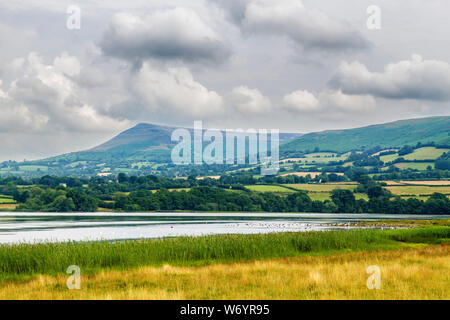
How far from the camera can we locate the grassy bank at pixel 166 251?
31.2m

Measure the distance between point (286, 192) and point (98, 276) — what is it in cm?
15830

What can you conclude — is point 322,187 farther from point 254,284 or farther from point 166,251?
point 254,284

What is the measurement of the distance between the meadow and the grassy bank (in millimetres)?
63

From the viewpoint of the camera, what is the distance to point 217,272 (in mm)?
26922

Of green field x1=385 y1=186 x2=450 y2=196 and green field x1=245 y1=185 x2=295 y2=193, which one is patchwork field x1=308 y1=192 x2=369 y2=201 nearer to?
green field x1=245 y1=185 x2=295 y2=193

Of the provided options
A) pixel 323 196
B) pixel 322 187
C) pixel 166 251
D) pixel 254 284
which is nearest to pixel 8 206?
pixel 323 196

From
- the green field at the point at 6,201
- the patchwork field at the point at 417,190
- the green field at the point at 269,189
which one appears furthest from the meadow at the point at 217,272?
the green field at the point at 269,189

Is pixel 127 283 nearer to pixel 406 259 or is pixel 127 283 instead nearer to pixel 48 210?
pixel 406 259

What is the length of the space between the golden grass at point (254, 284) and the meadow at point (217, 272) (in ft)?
0.13

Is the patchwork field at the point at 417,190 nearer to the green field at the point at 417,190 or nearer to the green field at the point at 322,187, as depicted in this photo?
the green field at the point at 417,190

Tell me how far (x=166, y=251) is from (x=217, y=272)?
1035 centimetres

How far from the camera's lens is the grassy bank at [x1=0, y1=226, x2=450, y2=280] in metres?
31.2

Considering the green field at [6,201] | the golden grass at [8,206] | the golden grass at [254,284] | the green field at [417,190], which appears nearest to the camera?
Result: the golden grass at [254,284]

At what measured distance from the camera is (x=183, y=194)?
172m
